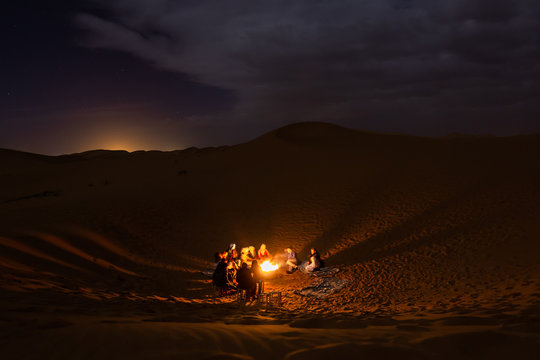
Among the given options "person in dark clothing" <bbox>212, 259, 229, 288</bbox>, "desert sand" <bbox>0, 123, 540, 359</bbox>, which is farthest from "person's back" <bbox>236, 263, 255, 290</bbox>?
"person in dark clothing" <bbox>212, 259, 229, 288</bbox>

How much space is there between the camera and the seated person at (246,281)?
8125 mm

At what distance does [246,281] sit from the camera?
812 centimetres

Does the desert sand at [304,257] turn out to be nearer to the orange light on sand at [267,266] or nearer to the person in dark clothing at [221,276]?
the orange light on sand at [267,266]

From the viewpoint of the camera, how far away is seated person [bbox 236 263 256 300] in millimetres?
8125

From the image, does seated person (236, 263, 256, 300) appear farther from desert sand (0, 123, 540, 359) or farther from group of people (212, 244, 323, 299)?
desert sand (0, 123, 540, 359)

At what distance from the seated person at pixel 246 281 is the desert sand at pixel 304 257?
0.49 meters

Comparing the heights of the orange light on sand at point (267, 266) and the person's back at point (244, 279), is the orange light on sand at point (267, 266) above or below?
below

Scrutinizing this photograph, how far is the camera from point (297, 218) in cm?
1574

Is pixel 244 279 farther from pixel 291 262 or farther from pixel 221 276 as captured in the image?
pixel 291 262

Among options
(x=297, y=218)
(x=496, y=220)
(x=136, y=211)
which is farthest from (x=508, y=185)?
(x=136, y=211)

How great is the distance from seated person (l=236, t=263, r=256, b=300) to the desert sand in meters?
0.49

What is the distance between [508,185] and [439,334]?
13778 mm

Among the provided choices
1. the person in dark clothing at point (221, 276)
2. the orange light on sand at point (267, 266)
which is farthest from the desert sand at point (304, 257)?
the person in dark clothing at point (221, 276)

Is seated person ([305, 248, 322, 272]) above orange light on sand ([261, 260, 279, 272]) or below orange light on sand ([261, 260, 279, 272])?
above
